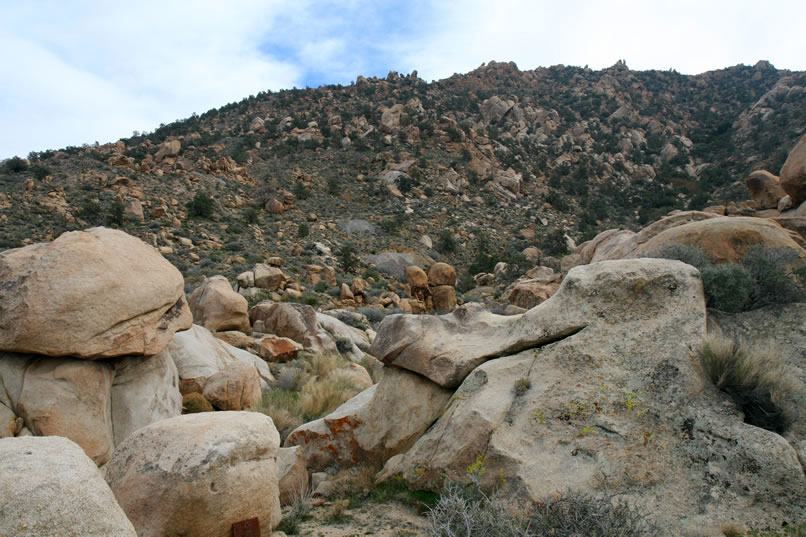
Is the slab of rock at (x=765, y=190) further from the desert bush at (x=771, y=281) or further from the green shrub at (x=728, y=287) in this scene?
the green shrub at (x=728, y=287)

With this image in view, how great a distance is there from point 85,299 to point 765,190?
56.9 ft

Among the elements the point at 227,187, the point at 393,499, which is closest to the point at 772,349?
the point at 393,499

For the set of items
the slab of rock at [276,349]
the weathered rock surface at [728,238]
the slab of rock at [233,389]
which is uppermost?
the weathered rock surface at [728,238]

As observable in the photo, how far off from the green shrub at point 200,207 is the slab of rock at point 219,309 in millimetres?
16125

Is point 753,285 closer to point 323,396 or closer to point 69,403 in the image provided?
point 323,396

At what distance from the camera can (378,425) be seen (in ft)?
22.7

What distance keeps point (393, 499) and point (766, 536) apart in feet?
11.5

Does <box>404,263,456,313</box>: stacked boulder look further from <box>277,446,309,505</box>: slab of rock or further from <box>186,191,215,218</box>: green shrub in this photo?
<box>277,446,309,505</box>: slab of rock

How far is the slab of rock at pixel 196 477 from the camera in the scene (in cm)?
423

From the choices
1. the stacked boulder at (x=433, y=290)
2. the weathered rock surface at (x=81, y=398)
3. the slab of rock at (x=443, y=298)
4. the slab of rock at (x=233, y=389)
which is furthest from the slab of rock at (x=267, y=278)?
the weathered rock surface at (x=81, y=398)

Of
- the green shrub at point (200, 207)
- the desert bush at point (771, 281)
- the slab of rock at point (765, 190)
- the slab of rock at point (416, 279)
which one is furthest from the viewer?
the green shrub at point (200, 207)

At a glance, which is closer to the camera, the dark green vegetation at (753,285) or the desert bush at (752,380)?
the desert bush at (752,380)

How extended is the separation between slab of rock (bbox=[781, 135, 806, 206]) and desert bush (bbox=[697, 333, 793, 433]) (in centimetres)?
932

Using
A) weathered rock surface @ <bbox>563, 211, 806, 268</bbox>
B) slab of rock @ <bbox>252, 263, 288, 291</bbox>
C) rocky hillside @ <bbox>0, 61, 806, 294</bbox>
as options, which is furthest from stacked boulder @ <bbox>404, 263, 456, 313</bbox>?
weathered rock surface @ <bbox>563, 211, 806, 268</bbox>
